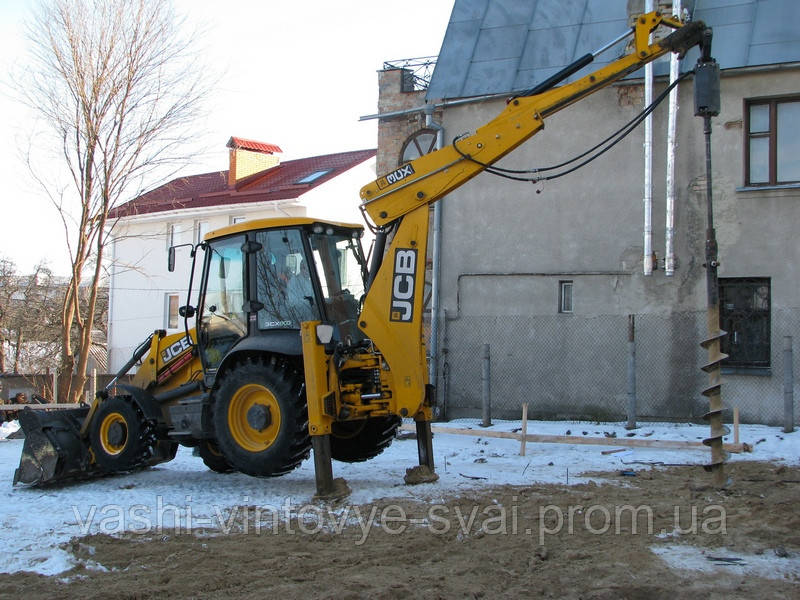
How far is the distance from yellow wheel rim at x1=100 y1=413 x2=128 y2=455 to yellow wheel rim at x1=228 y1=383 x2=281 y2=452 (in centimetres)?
153

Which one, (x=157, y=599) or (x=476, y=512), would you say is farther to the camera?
(x=476, y=512)

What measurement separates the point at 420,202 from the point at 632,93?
26.7 ft

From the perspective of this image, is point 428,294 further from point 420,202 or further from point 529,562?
point 529,562

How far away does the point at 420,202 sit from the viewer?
855cm

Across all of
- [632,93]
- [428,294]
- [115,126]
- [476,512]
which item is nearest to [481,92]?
[632,93]

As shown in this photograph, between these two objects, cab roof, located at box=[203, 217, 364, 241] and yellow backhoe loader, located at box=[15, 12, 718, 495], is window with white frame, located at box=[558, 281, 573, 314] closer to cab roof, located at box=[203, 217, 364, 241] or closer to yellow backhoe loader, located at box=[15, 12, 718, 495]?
yellow backhoe loader, located at box=[15, 12, 718, 495]

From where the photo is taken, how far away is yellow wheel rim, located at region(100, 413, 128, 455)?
9203mm

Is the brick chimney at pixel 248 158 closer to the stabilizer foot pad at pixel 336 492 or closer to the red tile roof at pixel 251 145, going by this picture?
the red tile roof at pixel 251 145

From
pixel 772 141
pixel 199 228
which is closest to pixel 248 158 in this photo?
pixel 199 228

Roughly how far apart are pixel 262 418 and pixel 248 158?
1017 inches

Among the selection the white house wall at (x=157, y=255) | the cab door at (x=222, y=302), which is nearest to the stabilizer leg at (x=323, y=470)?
the cab door at (x=222, y=302)

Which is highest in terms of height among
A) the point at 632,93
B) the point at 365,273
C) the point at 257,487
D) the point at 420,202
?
the point at 632,93

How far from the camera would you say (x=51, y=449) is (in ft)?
29.2

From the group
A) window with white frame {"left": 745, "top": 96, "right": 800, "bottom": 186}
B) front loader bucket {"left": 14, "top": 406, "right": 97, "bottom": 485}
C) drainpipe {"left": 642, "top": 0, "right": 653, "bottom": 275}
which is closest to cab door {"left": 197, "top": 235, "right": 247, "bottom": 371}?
front loader bucket {"left": 14, "top": 406, "right": 97, "bottom": 485}
